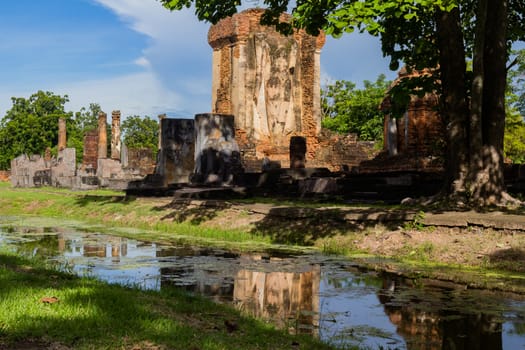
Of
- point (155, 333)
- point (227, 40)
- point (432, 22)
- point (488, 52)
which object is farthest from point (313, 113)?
point (155, 333)

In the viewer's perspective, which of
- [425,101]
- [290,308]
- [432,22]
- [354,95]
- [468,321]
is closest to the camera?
[468,321]

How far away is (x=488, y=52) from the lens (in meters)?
10.9

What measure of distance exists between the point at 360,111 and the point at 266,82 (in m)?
14.4

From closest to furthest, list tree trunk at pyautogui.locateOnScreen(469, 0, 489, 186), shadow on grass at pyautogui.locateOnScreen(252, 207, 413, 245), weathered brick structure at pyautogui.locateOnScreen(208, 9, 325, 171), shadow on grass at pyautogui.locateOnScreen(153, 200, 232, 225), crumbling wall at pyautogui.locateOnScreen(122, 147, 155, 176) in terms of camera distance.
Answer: shadow on grass at pyautogui.locateOnScreen(252, 207, 413, 245), tree trunk at pyautogui.locateOnScreen(469, 0, 489, 186), shadow on grass at pyautogui.locateOnScreen(153, 200, 232, 225), weathered brick structure at pyautogui.locateOnScreen(208, 9, 325, 171), crumbling wall at pyautogui.locateOnScreen(122, 147, 155, 176)

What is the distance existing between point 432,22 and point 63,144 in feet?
138

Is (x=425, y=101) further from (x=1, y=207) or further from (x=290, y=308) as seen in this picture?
(x=290, y=308)

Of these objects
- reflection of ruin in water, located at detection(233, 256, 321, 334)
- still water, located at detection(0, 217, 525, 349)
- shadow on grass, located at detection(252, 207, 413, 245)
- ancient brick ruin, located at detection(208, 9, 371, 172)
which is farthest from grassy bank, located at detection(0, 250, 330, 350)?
ancient brick ruin, located at detection(208, 9, 371, 172)

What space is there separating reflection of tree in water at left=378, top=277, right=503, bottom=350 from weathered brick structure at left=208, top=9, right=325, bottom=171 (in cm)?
2513

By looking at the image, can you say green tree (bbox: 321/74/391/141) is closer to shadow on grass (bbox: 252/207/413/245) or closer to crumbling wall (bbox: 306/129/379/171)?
crumbling wall (bbox: 306/129/379/171)

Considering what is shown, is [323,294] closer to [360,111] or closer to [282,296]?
[282,296]

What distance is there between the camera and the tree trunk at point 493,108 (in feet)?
33.8

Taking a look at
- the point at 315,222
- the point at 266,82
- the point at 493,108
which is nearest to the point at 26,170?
the point at 266,82

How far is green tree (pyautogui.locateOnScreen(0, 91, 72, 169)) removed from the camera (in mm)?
68000

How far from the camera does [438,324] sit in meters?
4.92
